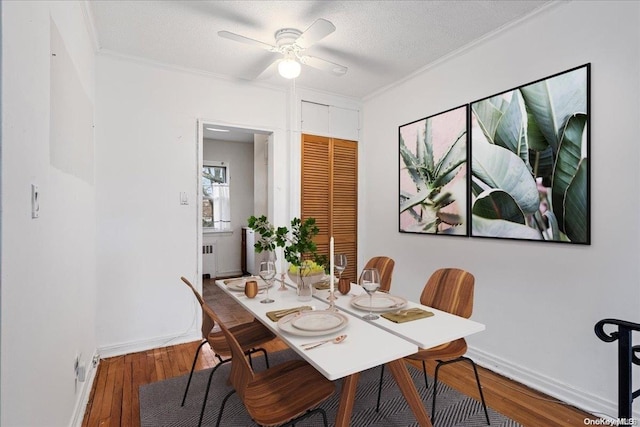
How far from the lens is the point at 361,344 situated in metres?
1.36

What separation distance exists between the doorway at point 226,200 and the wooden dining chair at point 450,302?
13.6 feet

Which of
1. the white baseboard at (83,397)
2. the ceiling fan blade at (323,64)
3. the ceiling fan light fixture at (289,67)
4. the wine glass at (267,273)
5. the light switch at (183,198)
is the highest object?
the ceiling fan blade at (323,64)

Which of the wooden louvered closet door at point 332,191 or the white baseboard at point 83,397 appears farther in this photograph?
the wooden louvered closet door at point 332,191

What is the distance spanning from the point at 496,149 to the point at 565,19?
902 mm

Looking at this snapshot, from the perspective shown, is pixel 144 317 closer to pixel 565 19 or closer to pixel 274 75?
pixel 274 75

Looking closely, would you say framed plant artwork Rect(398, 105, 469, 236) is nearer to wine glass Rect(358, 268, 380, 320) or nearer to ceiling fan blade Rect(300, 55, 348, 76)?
ceiling fan blade Rect(300, 55, 348, 76)

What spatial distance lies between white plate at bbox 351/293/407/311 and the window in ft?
15.7

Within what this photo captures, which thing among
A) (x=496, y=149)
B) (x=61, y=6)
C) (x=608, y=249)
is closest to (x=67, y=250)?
(x=61, y=6)

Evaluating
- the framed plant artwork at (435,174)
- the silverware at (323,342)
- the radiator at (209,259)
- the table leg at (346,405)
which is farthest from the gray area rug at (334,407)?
the radiator at (209,259)

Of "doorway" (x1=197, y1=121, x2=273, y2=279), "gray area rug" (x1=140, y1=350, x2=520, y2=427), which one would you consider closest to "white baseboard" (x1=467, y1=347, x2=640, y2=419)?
"gray area rug" (x1=140, y1=350, x2=520, y2=427)

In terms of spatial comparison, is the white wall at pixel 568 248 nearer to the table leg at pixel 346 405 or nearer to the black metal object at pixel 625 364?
the black metal object at pixel 625 364

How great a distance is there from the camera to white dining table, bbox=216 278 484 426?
47.9 inches

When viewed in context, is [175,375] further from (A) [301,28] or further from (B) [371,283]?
(A) [301,28]

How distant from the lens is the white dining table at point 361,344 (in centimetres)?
122
